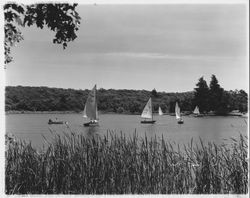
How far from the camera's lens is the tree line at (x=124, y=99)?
169 inches

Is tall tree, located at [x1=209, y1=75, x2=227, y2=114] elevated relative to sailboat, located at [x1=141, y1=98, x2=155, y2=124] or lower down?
elevated

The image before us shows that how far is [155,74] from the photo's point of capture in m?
4.45

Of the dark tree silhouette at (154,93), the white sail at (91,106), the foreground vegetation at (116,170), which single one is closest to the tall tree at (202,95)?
the dark tree silhouette at (154,93)

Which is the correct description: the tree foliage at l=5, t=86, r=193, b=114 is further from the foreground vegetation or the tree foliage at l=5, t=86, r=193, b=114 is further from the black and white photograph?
the foreground vegetation

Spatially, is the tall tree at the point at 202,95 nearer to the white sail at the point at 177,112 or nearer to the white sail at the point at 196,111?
the white sail at the point at 196,111

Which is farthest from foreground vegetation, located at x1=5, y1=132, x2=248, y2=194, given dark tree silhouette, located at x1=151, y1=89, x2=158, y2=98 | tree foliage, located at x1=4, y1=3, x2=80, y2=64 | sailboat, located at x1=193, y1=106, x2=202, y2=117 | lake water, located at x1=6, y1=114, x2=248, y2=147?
tree foliage, located at x1=4, y1=3, x2=80, y2=64

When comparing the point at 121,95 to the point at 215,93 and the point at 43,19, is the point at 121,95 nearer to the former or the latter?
the point at 215,93

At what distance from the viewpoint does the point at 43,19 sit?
378 centimetres

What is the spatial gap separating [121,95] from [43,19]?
124 centimetres

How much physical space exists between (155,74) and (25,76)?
135 cm

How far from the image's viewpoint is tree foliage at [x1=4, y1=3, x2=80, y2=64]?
371 cm

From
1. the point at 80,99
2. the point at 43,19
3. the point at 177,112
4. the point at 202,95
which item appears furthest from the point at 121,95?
the point at 43,19

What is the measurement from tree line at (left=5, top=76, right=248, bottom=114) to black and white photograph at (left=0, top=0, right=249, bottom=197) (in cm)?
1

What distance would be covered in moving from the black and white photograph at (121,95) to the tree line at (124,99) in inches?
0.5
